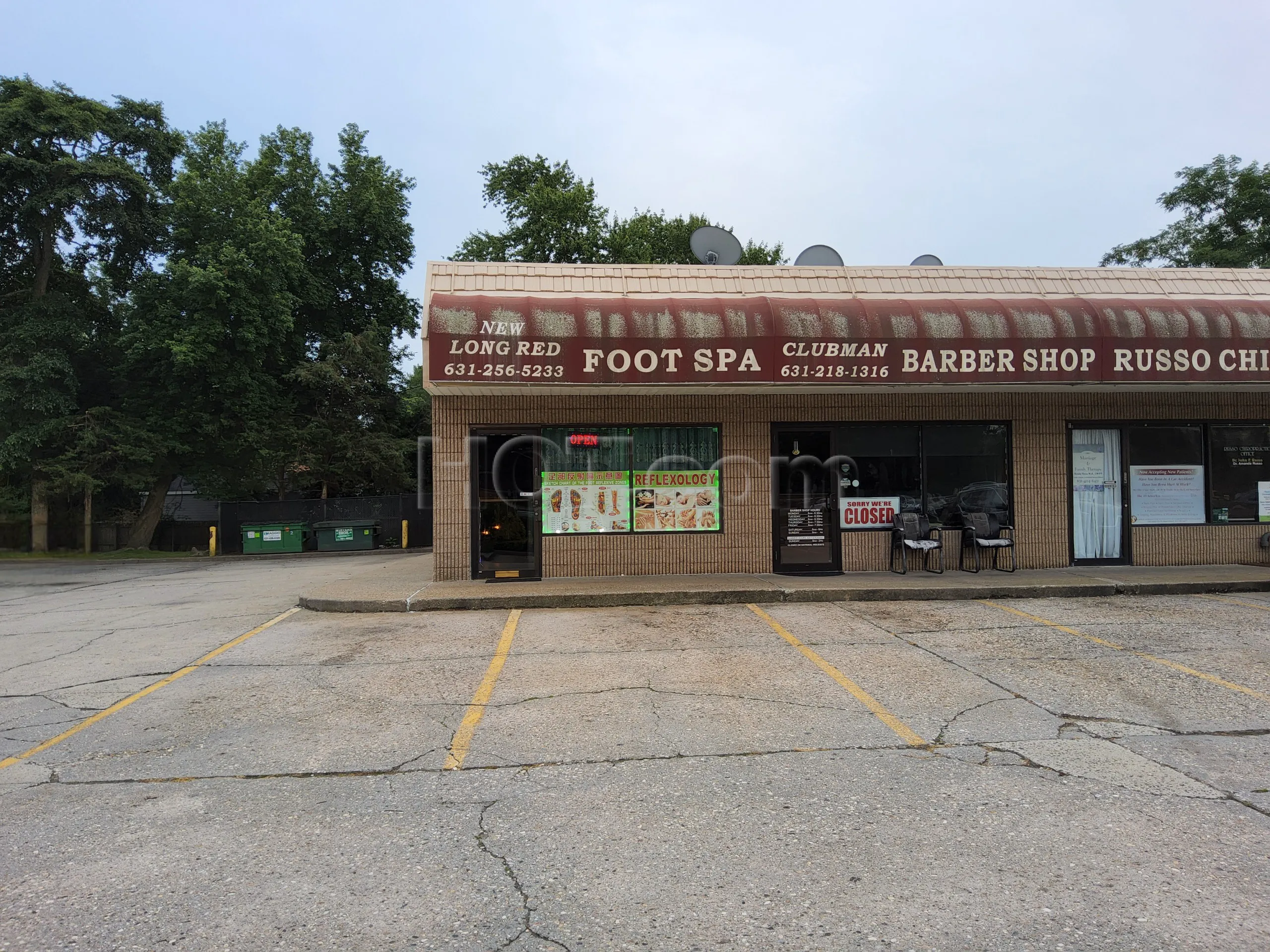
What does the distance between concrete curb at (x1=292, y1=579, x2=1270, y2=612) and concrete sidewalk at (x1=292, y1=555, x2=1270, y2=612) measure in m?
0.01

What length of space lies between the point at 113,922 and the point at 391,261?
33.4 m

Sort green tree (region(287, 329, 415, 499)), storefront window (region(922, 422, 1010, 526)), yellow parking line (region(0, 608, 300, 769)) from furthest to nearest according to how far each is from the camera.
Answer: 1. green tree (region(287, 329, 415, 499))
2. storefront window (region(922, 422, 1010, 526))
3. yellow parking line (region(0, 608, 300, 769))

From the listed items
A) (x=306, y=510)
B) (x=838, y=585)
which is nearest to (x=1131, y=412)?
(x=838, y=585)

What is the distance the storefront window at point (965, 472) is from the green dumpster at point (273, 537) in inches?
759

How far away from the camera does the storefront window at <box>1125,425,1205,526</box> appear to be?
12500 millimetres

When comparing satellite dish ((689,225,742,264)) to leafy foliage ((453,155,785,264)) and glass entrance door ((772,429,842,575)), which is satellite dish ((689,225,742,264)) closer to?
glass entrance door ((772,429,842,575))

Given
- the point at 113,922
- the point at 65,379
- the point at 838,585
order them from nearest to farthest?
the point at 113,922 → the point at 838,585 → the point at 65,379

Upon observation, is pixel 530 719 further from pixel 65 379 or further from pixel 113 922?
pixel 65 379

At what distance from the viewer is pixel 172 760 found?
5035mm

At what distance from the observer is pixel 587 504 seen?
11812 millimetres

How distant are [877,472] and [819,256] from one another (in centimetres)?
461

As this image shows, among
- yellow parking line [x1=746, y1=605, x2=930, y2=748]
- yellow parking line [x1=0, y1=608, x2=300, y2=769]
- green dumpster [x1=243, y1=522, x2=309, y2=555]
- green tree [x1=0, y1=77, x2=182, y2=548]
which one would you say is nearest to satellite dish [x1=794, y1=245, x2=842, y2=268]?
Answer: yellow parking line [x1=746, y1=605, x2=930, y2=748]

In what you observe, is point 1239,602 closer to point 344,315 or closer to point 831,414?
point 831,414

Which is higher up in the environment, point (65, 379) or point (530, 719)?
point (65, 379)
